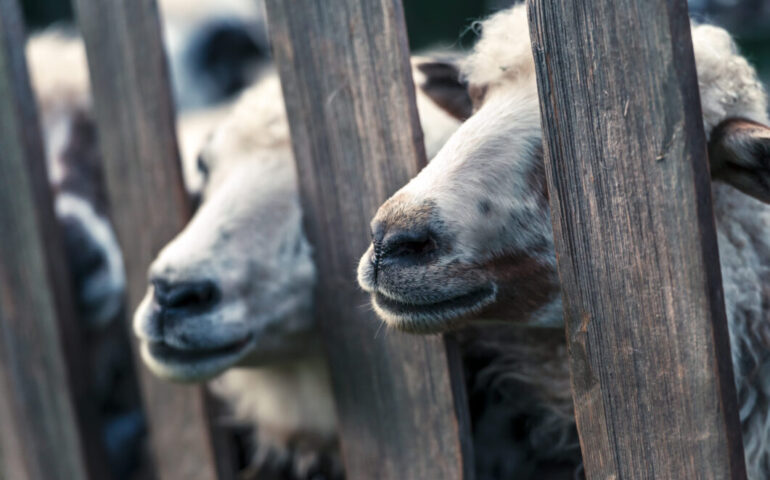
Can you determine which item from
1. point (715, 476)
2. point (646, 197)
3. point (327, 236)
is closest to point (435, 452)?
point (327, 236)

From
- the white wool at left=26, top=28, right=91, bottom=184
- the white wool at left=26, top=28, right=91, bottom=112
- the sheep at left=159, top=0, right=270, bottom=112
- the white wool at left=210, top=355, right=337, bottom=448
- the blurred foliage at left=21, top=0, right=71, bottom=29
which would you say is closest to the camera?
the white wool at left=210, top=355, right=337, bottom=448

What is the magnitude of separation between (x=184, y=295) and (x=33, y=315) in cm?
103

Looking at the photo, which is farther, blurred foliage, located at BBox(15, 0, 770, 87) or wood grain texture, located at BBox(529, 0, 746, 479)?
blurred foliage, located at BBox(15, 0, 770, 87)

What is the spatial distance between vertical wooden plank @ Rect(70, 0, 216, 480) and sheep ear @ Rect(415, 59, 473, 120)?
0.82 metres

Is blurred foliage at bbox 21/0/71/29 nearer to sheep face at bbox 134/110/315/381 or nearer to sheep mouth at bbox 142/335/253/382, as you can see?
sheep face at bbox 134/110/315/381

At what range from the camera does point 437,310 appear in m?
1.63

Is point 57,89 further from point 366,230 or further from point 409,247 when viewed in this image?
point 409,247

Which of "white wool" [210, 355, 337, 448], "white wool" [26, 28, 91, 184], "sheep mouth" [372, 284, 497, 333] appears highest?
"white wool" [26, 28, 91, 184]

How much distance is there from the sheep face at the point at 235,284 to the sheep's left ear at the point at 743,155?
1.15 meters

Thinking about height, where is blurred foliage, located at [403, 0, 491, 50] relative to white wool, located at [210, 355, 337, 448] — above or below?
above

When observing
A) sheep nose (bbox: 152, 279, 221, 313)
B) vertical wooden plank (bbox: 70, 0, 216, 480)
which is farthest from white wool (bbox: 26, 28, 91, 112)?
sheep nose (bbox: 152, 279, 221, 313)

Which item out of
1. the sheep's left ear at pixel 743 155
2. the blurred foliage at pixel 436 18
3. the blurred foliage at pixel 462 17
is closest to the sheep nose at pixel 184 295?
the sheep's left ear at pixel 743 155

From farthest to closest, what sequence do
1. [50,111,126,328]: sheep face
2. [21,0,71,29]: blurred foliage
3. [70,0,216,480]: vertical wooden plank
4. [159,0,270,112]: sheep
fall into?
[21,0,71,29]: blurred foliage, [159,0,270,112]: sheep, [50,111,126,328]: sheep face, [70,0,216,480]: vertical wooden plank

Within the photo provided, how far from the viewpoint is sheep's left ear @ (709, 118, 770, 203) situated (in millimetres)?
1562
